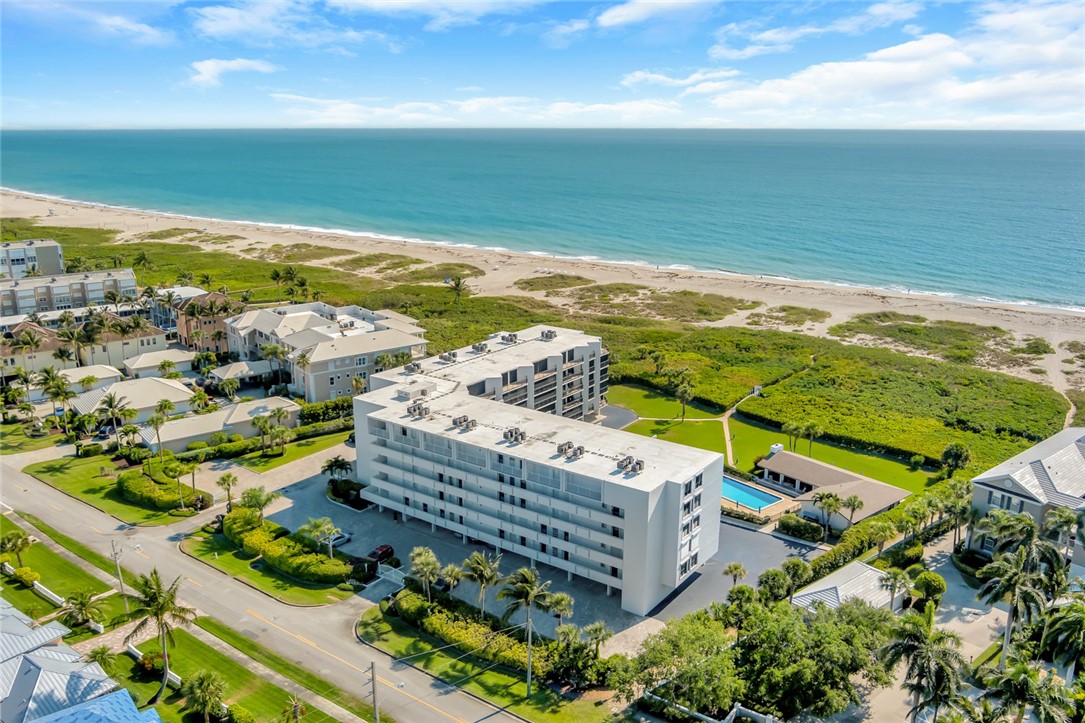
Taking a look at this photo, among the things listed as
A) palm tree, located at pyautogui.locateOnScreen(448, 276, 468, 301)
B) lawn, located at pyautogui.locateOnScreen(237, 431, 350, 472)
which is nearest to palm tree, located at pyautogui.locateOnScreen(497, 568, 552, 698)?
lawn, located at pyautogui.locateOnScreen(237, 431, 350, 472)

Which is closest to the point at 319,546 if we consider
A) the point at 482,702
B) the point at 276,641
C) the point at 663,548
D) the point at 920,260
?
the point at 276,641

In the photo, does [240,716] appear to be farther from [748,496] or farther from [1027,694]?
[748,496]

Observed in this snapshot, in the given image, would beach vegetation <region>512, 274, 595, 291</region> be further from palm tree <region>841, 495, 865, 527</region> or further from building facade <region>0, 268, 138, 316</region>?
palm tree <region>841, 495, 865, 527</region>

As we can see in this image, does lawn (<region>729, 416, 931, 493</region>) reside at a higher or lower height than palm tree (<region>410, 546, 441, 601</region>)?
lower

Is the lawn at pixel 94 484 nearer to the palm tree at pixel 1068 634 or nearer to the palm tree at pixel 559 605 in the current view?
the palm tree at pixel 559 605

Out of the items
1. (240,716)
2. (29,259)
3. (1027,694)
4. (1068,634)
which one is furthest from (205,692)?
(29,259)

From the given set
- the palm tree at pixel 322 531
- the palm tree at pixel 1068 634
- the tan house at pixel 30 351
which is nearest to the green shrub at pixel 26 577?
the palm tree at pixel 322 531

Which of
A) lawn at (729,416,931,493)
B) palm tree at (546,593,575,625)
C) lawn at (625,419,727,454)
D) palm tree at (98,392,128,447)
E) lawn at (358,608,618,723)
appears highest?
palm tree at (98,392,128,447)

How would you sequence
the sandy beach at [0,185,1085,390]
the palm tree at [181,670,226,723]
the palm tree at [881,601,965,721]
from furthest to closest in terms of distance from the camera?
1. the sandy beach at [0,185,1085,390]
2. the palm tree at [181,670,226,723]
3. the palm tree at [881,601,965,721]
